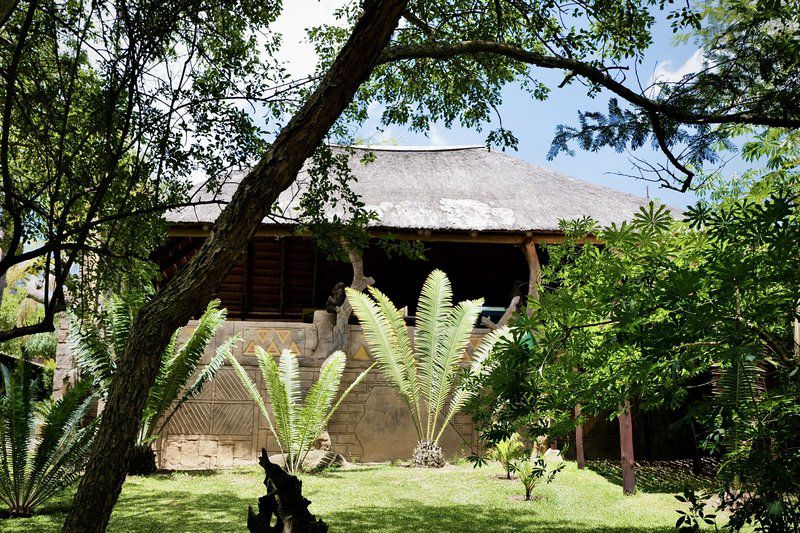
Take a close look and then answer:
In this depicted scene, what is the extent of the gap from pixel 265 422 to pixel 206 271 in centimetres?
743

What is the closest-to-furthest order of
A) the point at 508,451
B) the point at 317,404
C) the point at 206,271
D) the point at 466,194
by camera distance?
the point at 206,271, the point at 508,451, the point at 317,404, the point at 466,194

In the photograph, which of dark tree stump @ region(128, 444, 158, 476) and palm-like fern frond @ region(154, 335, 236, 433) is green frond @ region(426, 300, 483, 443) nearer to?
palm-like fern frond @ region(154, 335, 236, 433)

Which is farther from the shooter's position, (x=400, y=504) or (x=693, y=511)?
(x=400, y=504)

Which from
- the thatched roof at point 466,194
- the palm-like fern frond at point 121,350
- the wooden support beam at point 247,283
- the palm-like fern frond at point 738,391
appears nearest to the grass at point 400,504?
the palm-like fern frond at point 121,350

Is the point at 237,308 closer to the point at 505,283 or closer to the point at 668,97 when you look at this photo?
the point at 505,283

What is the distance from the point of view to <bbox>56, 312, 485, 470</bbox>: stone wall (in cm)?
1102

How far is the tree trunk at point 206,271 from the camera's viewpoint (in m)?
4.05

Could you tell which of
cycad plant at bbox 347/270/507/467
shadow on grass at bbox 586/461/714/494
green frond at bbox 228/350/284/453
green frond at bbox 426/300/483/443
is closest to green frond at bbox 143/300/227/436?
green frond at bbox 228/350/284/453

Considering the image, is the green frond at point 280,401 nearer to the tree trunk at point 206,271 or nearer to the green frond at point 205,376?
the green frond at point 205,376

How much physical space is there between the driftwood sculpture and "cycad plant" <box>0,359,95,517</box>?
2.87m

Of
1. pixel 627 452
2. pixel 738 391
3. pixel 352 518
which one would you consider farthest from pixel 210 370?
pixel 738 391

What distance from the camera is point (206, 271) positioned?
13.7ft

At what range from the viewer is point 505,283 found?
14.9 meters

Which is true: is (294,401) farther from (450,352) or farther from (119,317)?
(119,317)
